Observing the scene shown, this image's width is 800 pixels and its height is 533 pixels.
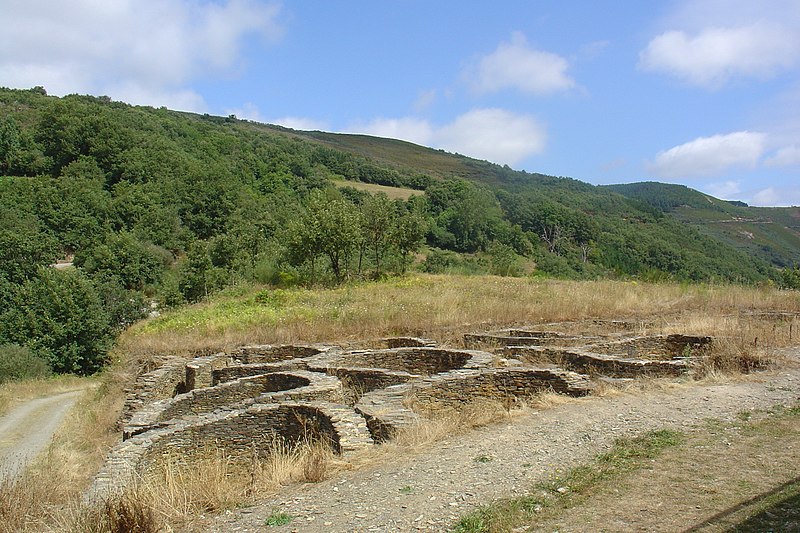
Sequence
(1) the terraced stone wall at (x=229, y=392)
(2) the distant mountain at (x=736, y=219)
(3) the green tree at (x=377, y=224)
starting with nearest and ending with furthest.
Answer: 1. (1) the terraced stone wall at (x=229, y=392)
2. (3) the green tree at (x=377, y=224)
3. (2) the distant mountain at (x=736, y=219)

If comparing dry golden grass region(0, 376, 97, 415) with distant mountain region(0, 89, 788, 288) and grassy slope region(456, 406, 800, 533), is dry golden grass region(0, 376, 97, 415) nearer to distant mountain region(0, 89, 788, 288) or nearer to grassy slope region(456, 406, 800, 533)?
distant mountain region(0, 89, 788, 288)

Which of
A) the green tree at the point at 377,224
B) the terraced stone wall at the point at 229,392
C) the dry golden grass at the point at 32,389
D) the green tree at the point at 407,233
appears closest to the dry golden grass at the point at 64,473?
the terraced stone wall at the point at 229,392

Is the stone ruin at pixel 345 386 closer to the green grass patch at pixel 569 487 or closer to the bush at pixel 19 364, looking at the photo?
the green grass patch at pixel 569 487

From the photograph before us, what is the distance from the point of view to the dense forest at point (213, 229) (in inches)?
1276

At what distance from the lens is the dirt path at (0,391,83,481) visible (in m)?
12.9

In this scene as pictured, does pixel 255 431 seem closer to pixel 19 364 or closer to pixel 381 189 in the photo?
pixel 19 364

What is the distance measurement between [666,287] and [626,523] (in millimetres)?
19703

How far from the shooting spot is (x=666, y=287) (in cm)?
2233

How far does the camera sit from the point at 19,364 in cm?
2962

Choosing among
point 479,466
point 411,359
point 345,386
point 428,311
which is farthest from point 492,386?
point 428,311

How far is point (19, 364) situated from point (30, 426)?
1501cm

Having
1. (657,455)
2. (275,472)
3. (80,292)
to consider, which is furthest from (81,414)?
(80,292)

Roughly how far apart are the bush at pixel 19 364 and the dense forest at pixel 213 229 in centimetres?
15

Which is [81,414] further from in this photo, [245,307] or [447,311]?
[447,311]
